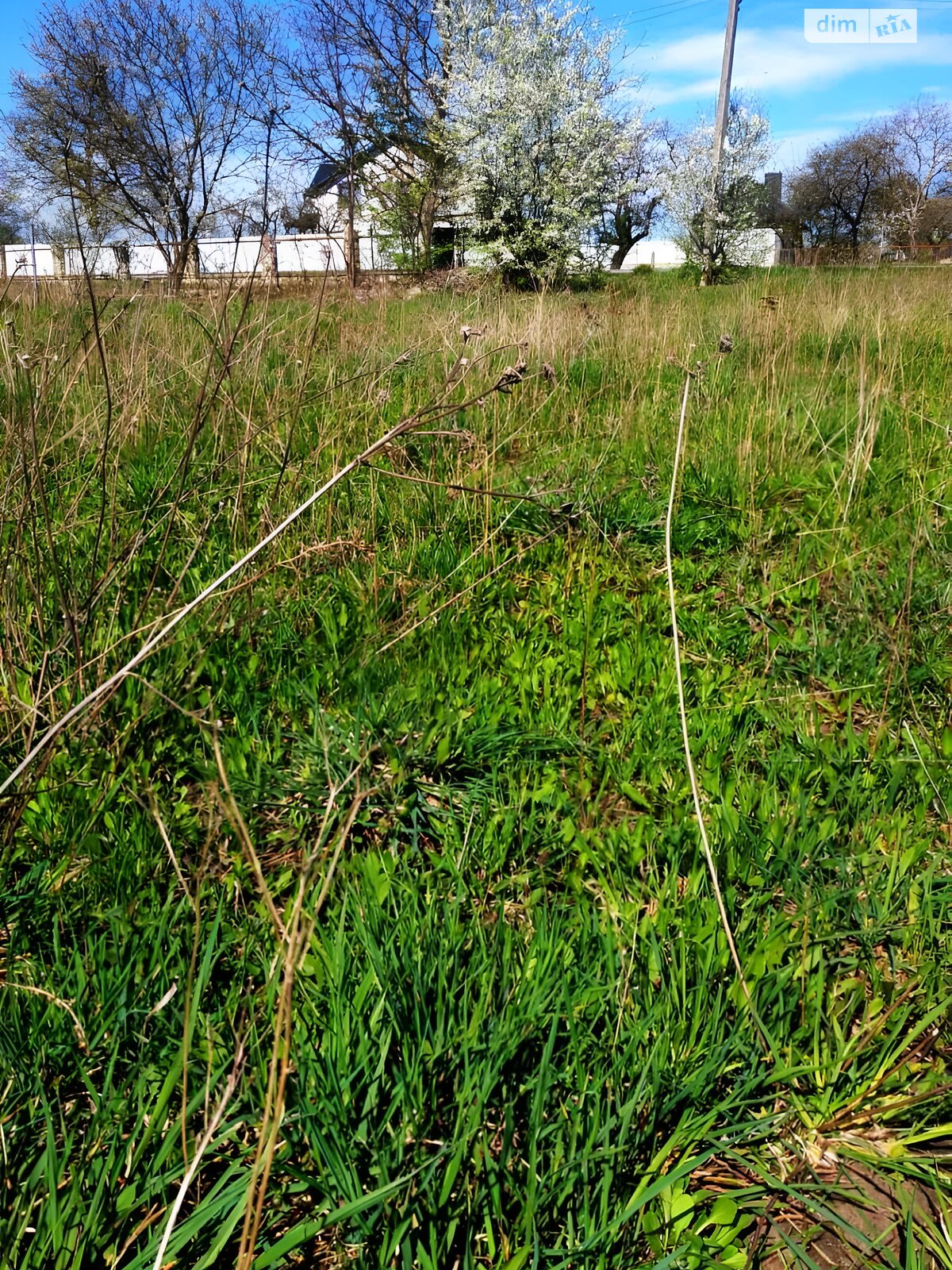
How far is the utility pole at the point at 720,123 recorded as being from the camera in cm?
2375

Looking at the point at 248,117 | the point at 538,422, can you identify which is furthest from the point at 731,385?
the point at 248,117

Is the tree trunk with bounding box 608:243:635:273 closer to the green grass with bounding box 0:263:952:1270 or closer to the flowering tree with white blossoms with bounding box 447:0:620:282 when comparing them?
the flowering tree with white blossoms with bounding box 447:0:620:282

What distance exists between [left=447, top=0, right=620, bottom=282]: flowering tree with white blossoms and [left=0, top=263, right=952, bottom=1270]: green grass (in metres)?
18.5

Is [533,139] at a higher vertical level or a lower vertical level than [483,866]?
higher

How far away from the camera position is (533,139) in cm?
1992

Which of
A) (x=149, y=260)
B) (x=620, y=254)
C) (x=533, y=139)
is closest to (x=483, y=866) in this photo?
(x=149, y=260)

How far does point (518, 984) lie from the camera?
1.20m

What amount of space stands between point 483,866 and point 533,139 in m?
22.3

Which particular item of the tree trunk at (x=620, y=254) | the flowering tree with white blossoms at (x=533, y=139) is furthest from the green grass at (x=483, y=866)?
the tree trunk at (x=620, y=254)

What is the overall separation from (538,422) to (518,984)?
292 centimetres

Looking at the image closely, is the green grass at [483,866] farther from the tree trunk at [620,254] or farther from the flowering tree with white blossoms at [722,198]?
the tree trunk at [620,254]

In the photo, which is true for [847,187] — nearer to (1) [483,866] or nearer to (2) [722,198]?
(2) [722,198]

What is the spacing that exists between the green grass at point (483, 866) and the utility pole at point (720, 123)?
23.9 m

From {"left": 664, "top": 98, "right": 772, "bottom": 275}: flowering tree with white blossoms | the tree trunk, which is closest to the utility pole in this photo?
{"left": 664, "top": 98, "right": 772, "bottom": 275}: flowering tree with white blossoms
